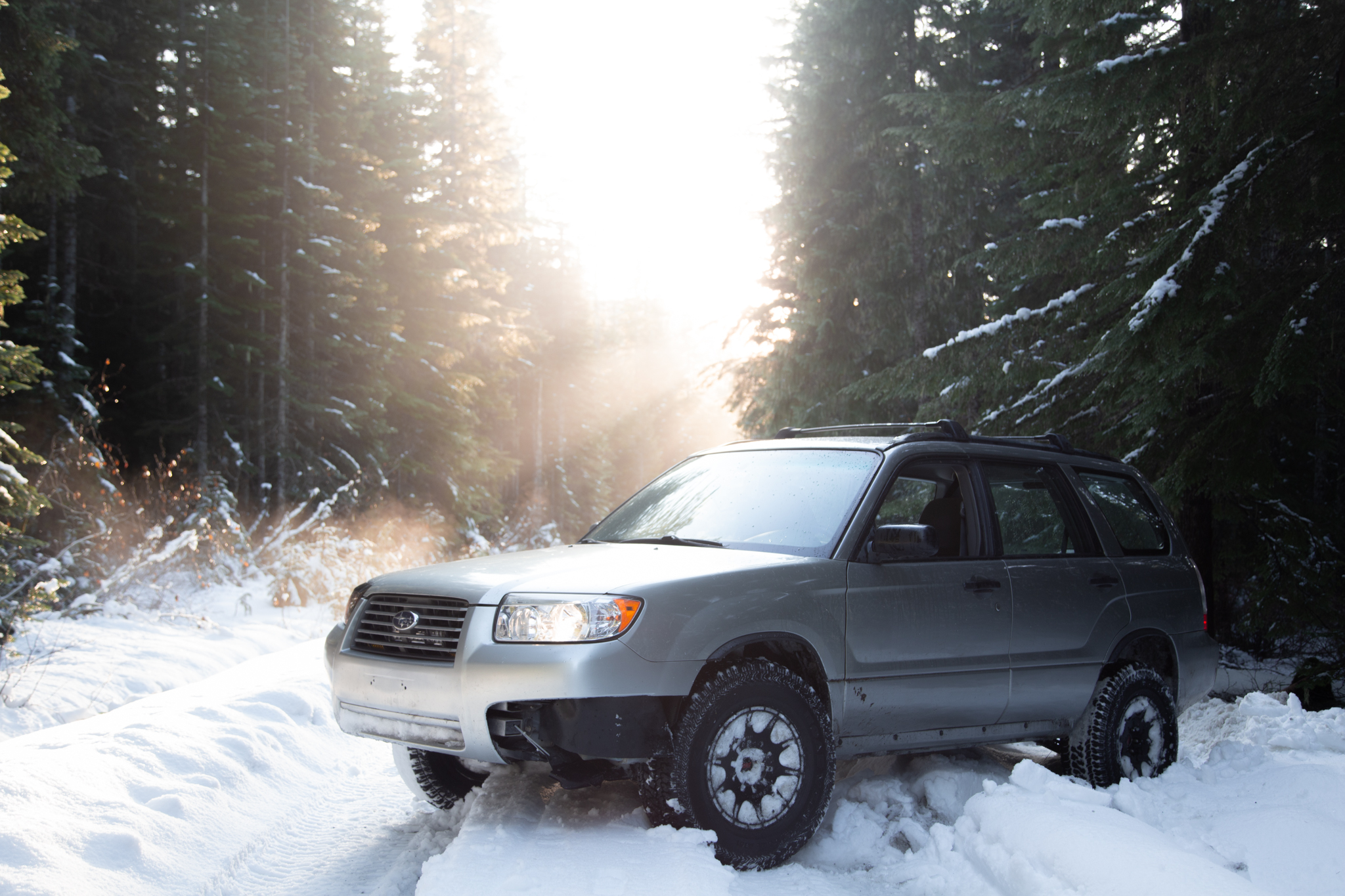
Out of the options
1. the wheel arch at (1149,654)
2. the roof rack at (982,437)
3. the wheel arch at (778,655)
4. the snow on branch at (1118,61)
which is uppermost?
the snow on branch at (1118,61)

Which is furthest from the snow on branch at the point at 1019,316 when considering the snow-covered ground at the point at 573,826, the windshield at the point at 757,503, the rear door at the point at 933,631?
the windshield at the point at 757,503

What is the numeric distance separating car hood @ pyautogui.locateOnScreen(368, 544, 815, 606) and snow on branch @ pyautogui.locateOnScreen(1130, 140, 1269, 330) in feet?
14.2

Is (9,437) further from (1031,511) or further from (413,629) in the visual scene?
(1031,511)

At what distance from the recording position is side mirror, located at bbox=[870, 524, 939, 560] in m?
4.45

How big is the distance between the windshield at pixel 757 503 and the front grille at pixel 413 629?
4.42ft

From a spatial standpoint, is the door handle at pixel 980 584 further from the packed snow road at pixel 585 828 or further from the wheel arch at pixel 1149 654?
the wheel arch at pixel 1149 654

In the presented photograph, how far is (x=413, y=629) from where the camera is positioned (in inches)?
161

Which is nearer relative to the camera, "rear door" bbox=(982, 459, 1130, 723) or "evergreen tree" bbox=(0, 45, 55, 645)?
"rear door" bbox=(982, 459, 1130, 723)

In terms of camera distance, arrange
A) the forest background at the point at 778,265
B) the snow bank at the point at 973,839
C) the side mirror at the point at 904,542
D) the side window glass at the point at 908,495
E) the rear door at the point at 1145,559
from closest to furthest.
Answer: the snow bank at the point at 973,839, the side mirror at the point at 904,542, the side window glass at the point at 908,495, the rear door at the point at 1145,559, the forest background at the point at 778,265

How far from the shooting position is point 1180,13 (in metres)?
9.44

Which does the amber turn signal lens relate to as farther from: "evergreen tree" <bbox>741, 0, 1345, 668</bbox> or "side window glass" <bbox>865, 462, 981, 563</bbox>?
"evergreen tree" <bbox>741, 0, 1345, 668</bbox>

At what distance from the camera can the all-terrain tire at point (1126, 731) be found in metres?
5.44

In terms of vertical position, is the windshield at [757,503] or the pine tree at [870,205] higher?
the pine tree at [870,205]

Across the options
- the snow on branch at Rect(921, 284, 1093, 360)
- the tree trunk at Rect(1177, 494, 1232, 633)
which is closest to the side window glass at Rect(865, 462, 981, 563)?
the snow on branch at Rect(921, 284, 1093, 360)
